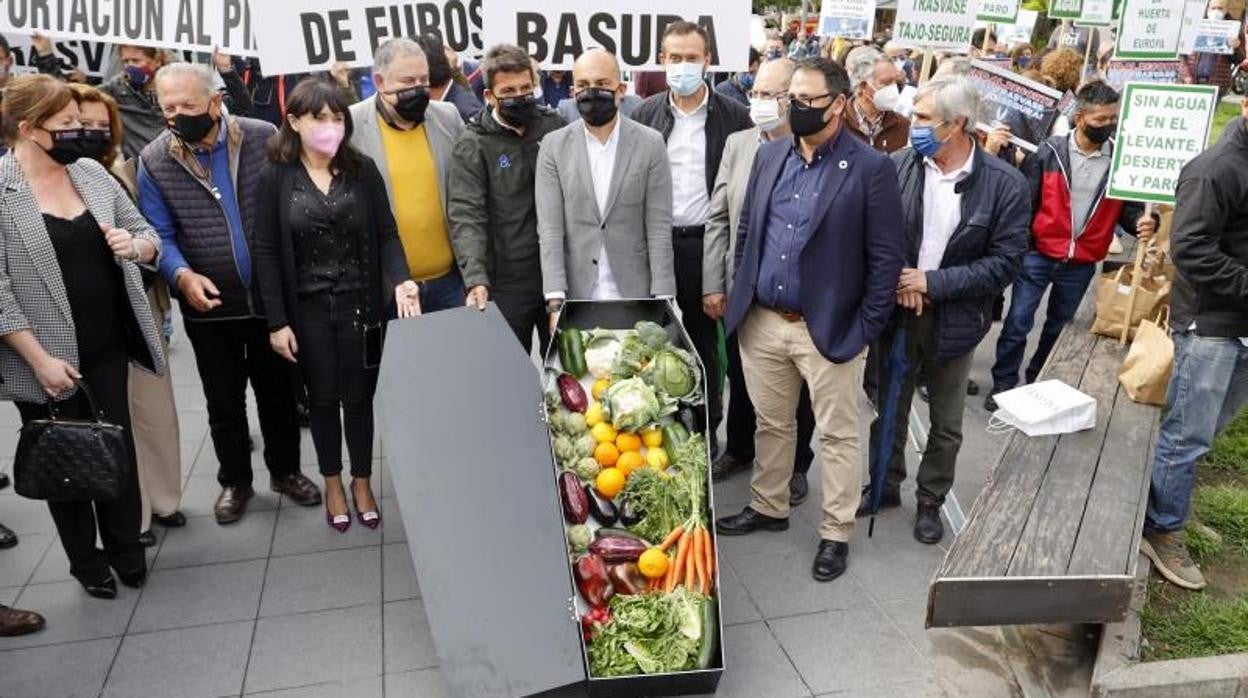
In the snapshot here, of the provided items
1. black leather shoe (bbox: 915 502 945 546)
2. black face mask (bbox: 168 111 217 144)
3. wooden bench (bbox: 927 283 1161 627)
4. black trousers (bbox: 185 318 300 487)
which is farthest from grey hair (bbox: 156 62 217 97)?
black leather shoe (bbox: 915 502 945 546)

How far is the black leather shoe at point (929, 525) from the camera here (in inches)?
183

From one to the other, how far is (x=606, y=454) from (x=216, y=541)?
2.22 m

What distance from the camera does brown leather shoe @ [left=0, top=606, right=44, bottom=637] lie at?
391 cm

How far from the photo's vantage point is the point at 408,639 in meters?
3.91

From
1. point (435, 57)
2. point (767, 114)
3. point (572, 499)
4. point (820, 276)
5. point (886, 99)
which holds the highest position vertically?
point (435, 57)

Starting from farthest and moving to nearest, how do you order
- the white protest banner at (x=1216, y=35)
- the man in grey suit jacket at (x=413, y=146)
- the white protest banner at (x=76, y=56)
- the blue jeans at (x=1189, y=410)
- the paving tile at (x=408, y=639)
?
the white protest banner at (x=1216, y=35), the white protest banner at (x=76, y=56), the man in grey suit jacket at (x=413, y=146), the blue jeans at (x=1189, y=410), the paving tile at (x=408, y=639)

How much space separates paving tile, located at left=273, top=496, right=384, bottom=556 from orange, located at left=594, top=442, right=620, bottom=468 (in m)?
1.43

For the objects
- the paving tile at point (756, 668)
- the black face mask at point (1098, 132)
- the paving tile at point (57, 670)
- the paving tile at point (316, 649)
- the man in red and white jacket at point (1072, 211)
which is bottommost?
the paving tile at point (756, 668)

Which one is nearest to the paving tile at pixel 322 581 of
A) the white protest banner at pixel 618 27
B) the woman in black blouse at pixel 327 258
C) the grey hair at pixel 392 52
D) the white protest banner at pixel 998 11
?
the woman in black blouse at pixel 327 258

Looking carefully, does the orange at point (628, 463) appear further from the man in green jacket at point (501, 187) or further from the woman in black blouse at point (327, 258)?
the woman in black blouse at point (327, 258)

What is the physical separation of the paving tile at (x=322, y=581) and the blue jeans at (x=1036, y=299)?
433 centimetres

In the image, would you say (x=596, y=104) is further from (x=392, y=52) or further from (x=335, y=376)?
(x=335, y=376)

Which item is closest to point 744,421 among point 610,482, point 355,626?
point 610,482

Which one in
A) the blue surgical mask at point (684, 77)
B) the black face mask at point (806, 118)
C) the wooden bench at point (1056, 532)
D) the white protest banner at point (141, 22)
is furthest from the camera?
the white protest banner at point (141, 22)
